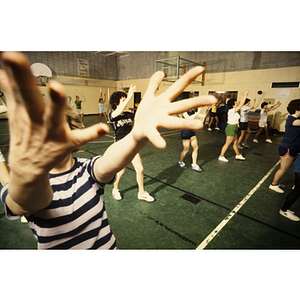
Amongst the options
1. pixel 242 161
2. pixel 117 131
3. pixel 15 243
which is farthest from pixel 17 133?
pixel 242 161

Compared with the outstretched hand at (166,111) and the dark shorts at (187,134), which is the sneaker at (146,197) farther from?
the outstretched hand at (166,111)

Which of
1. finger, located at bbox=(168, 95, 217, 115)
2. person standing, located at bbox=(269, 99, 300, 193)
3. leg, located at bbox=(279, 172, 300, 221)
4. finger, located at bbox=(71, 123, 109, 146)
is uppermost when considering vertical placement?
finger, located at bbox=(168, 95, 217, 115)

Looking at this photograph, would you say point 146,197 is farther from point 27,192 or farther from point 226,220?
point 27,192

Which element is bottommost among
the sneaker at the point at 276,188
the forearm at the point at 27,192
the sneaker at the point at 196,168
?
the sneaker at the point at 196,168

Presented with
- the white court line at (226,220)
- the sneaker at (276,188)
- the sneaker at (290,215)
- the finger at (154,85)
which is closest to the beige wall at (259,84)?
the white court line at (226,220)

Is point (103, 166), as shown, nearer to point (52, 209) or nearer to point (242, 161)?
point (52, 209)

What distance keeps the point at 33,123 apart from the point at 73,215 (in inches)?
25.1

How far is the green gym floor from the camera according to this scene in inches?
86.5

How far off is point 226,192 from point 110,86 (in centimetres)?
1852

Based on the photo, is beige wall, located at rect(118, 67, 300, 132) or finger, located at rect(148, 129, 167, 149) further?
beige wall, located at rect(118, 67, 300, 132)

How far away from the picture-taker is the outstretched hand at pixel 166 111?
71cm

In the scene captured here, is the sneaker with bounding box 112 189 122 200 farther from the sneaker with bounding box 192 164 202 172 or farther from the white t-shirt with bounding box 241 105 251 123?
the white t-shirt with bounding box 241 105 251 123

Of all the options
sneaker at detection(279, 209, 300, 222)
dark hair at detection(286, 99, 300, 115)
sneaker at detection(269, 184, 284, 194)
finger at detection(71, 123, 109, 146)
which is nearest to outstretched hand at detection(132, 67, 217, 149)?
finger at detection(71, 123, 109, 146)

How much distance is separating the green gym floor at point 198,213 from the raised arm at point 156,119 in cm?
168
